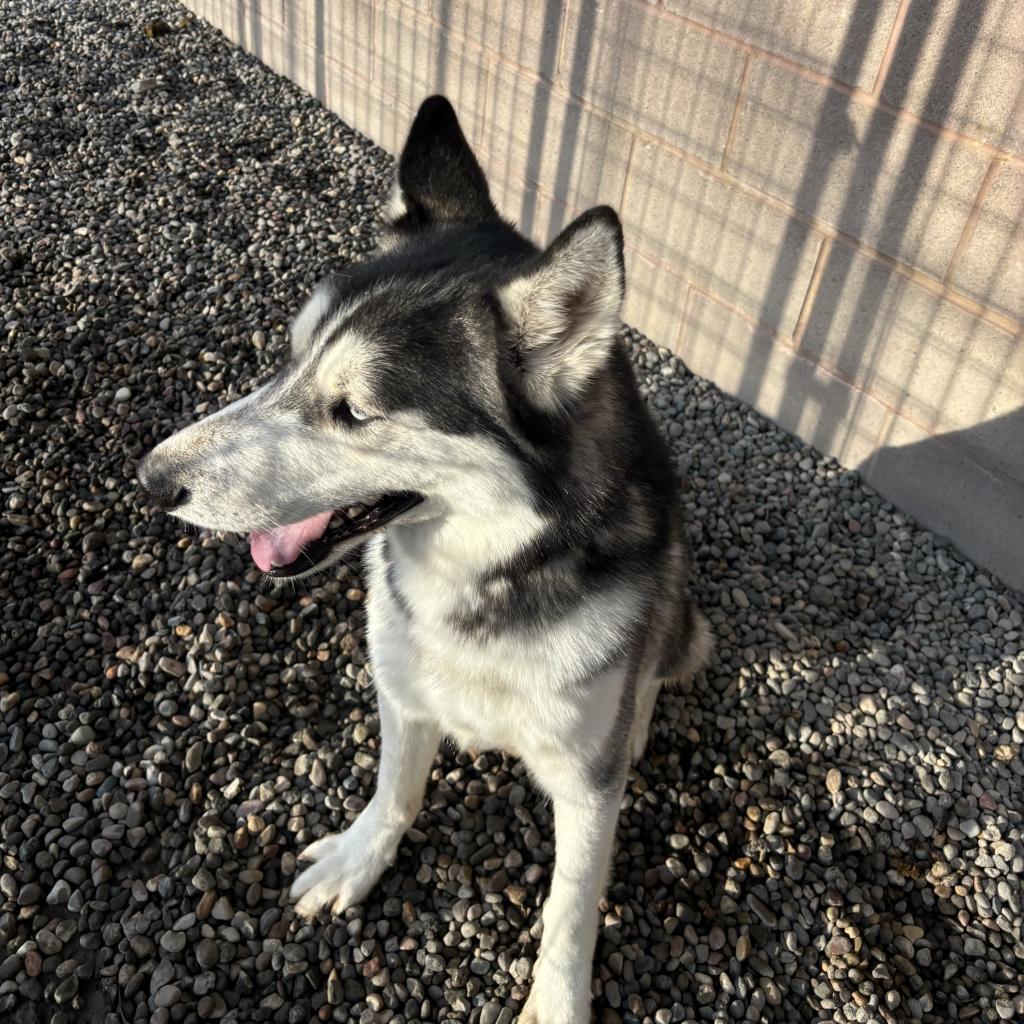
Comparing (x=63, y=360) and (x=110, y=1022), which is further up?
(x=63, y=360)

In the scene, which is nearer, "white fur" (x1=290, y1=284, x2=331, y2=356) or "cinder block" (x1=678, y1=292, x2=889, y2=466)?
"white fur" (x1=290, y1=284, x2=331, y2=356)

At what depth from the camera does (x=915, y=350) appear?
3268 mm

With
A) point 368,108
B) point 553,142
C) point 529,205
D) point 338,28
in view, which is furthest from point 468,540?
point 338,28

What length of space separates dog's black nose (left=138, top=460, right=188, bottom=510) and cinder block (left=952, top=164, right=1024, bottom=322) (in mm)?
2734

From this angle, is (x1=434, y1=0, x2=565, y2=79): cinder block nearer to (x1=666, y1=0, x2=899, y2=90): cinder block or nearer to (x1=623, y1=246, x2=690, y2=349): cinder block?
(x1=666, y1=0, x2=899, y2=90): cinder block

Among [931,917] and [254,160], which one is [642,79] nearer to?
[254,160]

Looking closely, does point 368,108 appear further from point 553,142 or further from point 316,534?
point 316,534

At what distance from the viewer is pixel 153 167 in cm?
526

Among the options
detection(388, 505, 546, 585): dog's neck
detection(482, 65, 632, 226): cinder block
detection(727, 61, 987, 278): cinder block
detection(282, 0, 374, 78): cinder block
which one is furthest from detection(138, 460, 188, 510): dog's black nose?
detection(282, 0, 374, 78): cinder block

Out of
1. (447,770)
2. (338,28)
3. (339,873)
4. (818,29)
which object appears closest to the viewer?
(339,873)

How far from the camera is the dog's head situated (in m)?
1.71

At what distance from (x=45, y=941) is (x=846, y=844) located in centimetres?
229

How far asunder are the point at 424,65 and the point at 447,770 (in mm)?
4155

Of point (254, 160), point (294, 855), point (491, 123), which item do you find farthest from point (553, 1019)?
point (254, 160)
